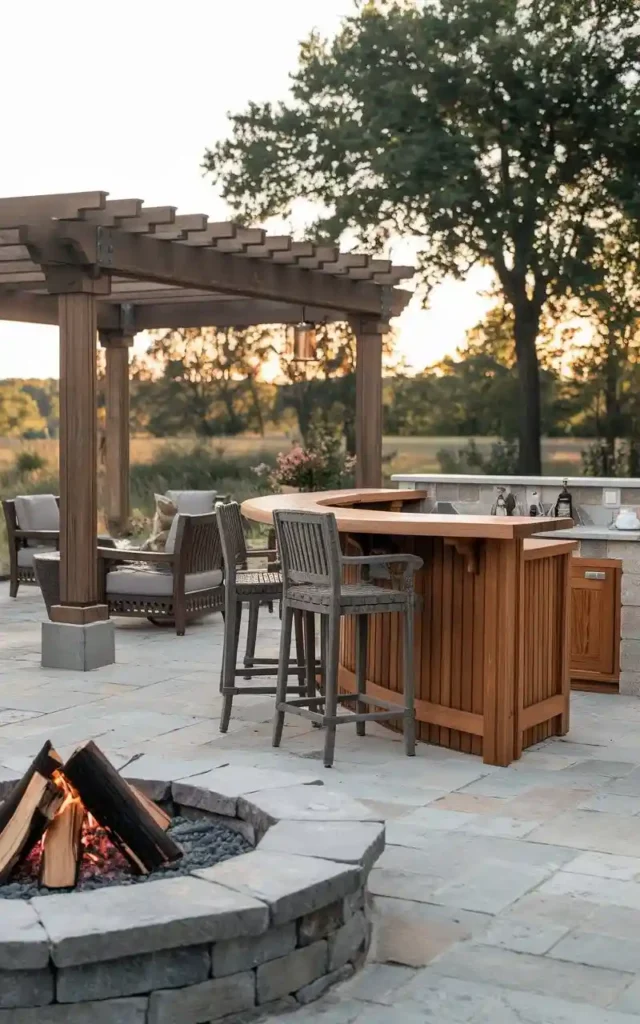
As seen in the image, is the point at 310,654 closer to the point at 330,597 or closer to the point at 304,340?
the point at 330,597

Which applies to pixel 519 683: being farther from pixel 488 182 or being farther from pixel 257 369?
pixel 257 369

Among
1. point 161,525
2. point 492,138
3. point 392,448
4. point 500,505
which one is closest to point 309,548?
point 500,505

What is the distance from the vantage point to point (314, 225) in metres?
17.4

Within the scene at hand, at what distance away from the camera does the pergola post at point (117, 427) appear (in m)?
12.2

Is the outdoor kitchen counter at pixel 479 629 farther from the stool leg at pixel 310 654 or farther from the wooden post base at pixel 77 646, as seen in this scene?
the wooden post base at pixel 77 646

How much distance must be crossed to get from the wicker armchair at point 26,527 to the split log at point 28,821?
6.92m

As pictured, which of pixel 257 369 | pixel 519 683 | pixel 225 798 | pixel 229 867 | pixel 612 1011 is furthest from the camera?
pixel 257 369

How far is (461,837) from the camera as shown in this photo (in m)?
4.15

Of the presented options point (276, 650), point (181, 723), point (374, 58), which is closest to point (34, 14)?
point (374, 58)

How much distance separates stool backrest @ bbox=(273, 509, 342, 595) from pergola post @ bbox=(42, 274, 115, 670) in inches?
94.8

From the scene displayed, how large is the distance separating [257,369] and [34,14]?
5.85 metres

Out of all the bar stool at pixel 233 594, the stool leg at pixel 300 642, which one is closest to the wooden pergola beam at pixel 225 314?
the stool leg at pixel 300 642

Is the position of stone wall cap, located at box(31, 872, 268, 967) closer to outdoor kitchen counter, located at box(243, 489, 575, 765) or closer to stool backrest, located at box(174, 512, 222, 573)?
outdoor kitchen counter, located at box(243, 489, 575, 765)

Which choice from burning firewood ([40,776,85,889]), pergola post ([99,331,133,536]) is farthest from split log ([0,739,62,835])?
pergola post ([99,331,133,536])
